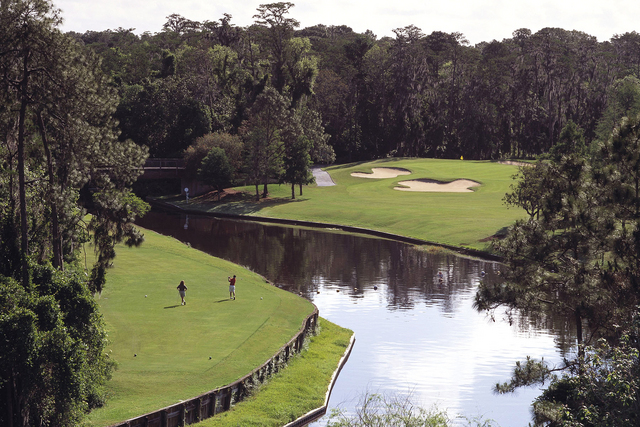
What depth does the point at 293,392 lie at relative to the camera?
27.6 metres

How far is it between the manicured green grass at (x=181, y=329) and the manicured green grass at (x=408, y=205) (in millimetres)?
26304

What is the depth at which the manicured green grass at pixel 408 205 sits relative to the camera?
70438 millimetres

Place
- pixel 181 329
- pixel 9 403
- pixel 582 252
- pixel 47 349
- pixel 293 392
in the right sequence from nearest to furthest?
pixel 47 349, pixel 9 403, pixel 582 252, pixel 293 392, pixel 181 329

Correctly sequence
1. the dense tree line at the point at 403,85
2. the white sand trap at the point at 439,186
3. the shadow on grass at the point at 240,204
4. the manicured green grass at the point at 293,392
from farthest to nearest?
the dense tree line at the point at 403,85 < the white sand trap at the point at 439,186 < the shadow on grass at the point at 240,204 < the manicured green grass at the point at 293,392

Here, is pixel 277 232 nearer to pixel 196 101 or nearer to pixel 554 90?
pixel 196 101

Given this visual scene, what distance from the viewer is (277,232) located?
76062 mm

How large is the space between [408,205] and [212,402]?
6393cm

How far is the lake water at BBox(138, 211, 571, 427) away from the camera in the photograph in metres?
30.0

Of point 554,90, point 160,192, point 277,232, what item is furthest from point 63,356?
point 554,90

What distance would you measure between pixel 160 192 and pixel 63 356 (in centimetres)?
9285

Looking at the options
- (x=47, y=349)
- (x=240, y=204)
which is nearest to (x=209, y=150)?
(x=240, y=204)

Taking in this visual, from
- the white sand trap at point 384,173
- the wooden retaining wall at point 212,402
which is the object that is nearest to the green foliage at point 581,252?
the wooden retaining wall at point 212,402

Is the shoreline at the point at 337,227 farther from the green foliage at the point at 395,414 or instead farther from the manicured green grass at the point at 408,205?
the green foliage at the point at 395,414

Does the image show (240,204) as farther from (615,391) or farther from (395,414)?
(615,391)
